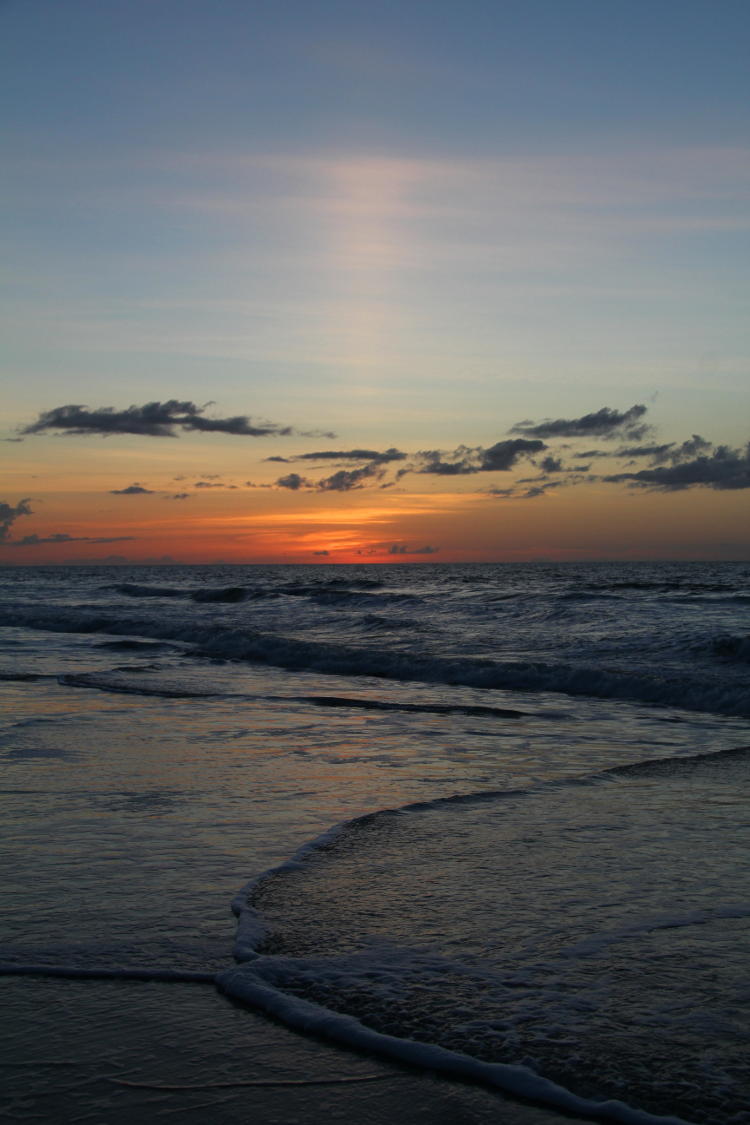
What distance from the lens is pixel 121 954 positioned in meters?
3.96

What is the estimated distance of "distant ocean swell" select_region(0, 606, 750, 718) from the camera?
1368cm

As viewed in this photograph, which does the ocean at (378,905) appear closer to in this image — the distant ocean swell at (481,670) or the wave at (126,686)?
the wave at (126,686)

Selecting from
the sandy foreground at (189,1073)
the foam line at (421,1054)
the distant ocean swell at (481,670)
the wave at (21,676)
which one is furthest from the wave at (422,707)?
the sandy foreground at (189,1073)

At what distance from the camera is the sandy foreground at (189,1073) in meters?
2.87

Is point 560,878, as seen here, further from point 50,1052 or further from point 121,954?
point 50,1052

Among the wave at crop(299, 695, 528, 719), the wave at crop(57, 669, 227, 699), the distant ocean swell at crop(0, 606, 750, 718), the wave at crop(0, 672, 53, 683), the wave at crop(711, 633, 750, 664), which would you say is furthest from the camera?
the wave at crop(711, 633, 750, 664)

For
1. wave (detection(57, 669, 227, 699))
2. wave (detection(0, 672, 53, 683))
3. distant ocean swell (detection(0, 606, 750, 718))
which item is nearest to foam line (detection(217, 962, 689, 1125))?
wave (detection(57, 669, 227, 699))

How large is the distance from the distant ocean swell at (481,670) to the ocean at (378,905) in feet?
6.12

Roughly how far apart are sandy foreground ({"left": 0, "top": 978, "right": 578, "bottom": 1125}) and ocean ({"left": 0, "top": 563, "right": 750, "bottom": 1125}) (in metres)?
A: 0.01

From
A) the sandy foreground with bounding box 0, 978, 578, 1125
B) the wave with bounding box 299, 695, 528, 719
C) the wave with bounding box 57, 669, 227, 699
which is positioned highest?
Answer: the sandy foreground with bounding box 0, 978, 578, 1125

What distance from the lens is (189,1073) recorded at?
3094 millimetres

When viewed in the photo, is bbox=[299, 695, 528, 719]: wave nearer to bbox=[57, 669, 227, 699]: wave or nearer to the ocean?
the ocean

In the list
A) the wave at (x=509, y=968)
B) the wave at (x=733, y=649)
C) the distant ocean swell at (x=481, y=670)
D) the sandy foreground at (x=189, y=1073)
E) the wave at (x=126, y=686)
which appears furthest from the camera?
the wave at (x=733, y=649)

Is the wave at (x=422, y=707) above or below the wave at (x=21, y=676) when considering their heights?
below
